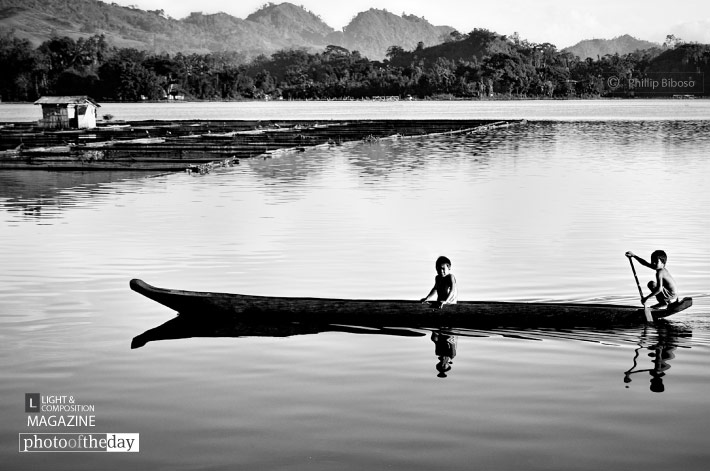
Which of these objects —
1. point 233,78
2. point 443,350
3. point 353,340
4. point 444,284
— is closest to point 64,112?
point 353,340

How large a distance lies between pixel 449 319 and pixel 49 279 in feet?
23.1

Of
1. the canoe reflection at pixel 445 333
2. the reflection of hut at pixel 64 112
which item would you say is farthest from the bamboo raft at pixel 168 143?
the canoe reflection at pixel 445 333

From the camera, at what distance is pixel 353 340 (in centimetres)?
1130

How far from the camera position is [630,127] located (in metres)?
75.2

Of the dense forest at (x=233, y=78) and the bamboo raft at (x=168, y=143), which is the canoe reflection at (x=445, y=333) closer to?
the bamboo raft at (x=168, y=143)

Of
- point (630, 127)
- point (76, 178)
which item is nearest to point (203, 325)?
point (76, 178)

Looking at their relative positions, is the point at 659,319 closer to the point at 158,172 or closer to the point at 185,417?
A: the point at 185,417

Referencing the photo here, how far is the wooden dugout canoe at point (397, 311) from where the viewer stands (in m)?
11.2

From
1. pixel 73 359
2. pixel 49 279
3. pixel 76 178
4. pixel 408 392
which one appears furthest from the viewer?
pixel 76 178

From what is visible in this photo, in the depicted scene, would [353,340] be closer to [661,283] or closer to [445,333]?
[445,333]

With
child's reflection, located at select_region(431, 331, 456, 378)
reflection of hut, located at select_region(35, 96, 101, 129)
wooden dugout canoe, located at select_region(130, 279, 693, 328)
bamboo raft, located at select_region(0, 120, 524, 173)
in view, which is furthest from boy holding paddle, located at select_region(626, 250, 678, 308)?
reflection of hut, located at select_region(35, 96, 101, 129)

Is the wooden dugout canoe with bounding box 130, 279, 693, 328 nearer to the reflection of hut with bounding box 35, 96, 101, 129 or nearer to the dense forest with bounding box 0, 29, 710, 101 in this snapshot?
the reflection of hut with bounding box 35, 96, 101, 129

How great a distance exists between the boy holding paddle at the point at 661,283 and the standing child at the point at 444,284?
2161 millimetres

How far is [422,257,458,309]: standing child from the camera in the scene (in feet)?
36.6
